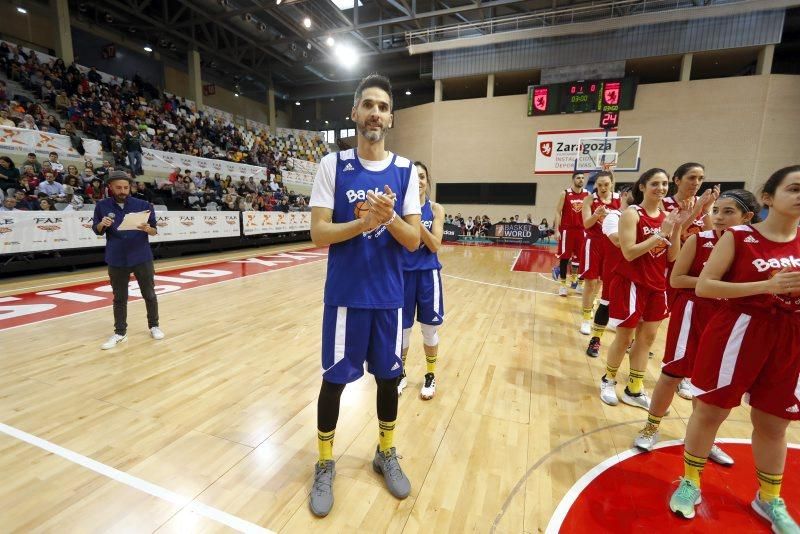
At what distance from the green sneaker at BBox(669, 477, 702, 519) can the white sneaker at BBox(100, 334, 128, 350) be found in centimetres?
527

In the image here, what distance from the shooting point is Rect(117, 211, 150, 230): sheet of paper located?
4.15 m

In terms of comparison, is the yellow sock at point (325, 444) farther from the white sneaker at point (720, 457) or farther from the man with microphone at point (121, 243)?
the man with microphone at point (121, 243)

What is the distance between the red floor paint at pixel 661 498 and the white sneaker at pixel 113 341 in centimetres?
471

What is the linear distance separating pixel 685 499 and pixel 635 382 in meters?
1.31

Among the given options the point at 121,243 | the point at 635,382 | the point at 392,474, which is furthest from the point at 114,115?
the point at 635,382

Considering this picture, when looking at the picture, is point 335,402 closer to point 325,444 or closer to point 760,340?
point 325,444

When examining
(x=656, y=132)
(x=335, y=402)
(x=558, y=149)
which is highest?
(x=656, y=132)

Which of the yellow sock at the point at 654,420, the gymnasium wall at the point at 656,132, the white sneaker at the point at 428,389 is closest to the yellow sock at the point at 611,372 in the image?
the yellow sock at the point at 654,420

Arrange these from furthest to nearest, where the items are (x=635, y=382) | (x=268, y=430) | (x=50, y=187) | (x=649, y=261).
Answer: (x=50, y=187)
(x=635, y=382)
(x=649, y=261)
(x=268, y=430)

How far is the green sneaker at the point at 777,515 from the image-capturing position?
183 centimetres

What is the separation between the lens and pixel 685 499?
6.57 ft

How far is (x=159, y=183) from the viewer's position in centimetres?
1251

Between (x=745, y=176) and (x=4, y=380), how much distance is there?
22166mm

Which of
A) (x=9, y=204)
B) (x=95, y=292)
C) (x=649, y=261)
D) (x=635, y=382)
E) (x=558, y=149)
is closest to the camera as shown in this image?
(x=649, y=261)
